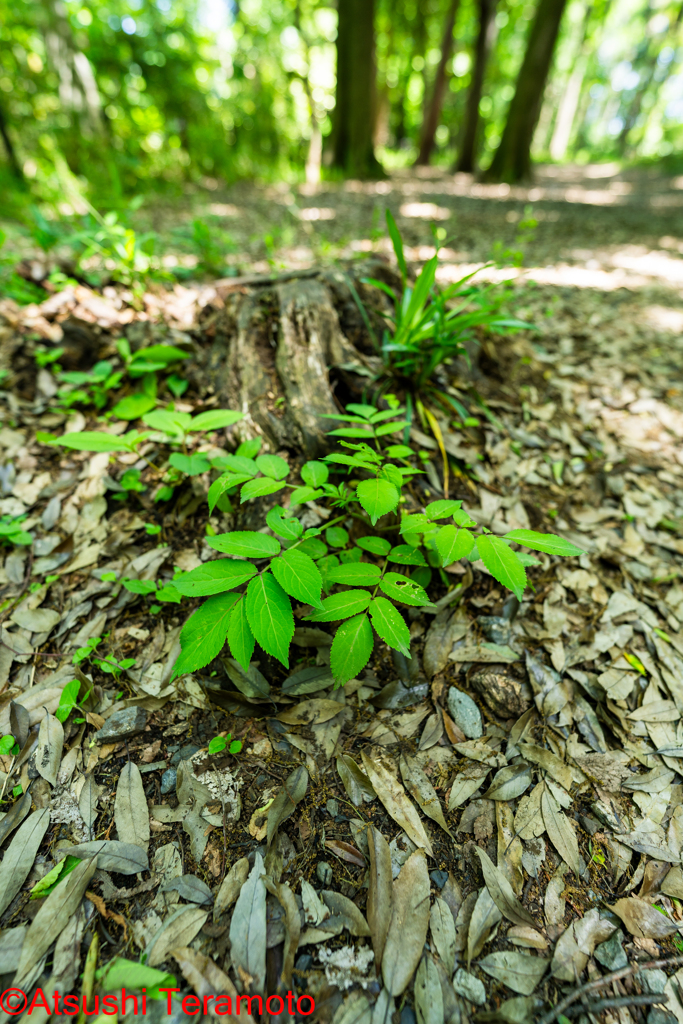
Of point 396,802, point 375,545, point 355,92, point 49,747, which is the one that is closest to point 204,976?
point 396,802

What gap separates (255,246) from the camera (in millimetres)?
4031

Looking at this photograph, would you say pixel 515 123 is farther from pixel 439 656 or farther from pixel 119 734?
pixel 119 734

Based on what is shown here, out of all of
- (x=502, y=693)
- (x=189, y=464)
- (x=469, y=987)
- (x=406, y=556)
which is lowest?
(x=469, y=987)

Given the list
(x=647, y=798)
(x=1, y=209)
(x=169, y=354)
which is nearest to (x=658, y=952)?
(x=647, y=798)

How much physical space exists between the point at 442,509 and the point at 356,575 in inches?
11.1

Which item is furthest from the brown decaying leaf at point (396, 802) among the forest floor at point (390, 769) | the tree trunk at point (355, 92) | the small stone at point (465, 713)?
the tree trunk at point (355, 92)

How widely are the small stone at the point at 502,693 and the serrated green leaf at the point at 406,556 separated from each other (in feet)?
1.38

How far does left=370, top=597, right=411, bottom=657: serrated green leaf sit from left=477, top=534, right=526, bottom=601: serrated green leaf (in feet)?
0.80

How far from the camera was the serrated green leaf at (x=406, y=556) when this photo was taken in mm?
1300

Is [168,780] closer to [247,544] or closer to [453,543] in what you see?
[247,544]

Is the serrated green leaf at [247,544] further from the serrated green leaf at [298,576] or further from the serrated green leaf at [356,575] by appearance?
the serrated green leaf at [356,575]

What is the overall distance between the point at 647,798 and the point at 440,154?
2413 cm

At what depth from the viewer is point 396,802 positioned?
1194 millimetres

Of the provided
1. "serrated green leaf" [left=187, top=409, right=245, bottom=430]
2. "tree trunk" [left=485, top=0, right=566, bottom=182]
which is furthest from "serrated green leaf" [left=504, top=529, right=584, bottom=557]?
"tree trunk" [left=485, top=0, right=566, bottom=182]
